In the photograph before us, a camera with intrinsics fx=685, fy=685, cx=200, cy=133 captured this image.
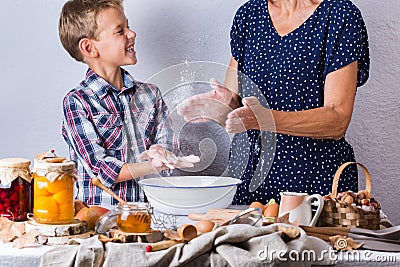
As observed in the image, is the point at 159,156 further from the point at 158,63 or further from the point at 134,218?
the point at 158,63

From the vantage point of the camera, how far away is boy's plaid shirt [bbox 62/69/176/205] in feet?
5.74

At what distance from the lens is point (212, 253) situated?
1294mm

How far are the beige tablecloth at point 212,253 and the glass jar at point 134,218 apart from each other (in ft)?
0.20

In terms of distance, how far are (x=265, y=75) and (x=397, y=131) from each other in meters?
0.75

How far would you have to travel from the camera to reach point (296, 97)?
211 centimetres

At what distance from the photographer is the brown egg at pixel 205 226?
1.39 meters

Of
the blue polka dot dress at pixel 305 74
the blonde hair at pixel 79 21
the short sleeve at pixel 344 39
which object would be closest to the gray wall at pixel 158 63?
the blonde hair at pixel 79 21

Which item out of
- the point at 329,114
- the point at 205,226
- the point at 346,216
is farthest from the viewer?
the point at 329,114

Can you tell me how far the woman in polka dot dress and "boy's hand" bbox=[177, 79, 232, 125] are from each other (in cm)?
20

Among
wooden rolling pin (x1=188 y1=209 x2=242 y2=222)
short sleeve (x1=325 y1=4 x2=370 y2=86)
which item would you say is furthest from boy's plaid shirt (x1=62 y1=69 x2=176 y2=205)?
short sleeve (x1=325 y1=4 x2=370 y2=86)

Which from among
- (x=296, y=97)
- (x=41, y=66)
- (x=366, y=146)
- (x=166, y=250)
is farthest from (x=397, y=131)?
(x=166, y=250)

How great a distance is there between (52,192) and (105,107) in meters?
0.83

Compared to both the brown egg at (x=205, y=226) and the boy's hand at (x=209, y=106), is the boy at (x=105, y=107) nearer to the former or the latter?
the boy's hand at (x=209, y=106)

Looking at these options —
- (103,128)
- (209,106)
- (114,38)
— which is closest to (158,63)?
(114,38)
